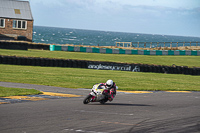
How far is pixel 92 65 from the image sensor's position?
31.1m

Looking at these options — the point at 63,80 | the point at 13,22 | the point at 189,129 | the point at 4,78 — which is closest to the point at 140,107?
the point at 189,129

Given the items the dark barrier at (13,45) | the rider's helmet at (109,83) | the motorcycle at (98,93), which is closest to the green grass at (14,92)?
the motorcycle at (98,93)

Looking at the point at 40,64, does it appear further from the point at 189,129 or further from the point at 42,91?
the point at 189,129

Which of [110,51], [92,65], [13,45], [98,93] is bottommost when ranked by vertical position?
[92,65]

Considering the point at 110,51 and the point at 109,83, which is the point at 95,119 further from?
the point at 110,51

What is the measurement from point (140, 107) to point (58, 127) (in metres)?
5.02

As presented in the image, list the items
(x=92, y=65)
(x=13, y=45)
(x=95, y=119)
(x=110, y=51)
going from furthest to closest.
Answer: (x=110, y=51), (x=13, y=45), (x=92, y=65), (x=95, y=119)

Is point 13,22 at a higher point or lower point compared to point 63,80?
higher

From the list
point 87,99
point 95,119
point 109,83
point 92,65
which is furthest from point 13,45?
point 95,119

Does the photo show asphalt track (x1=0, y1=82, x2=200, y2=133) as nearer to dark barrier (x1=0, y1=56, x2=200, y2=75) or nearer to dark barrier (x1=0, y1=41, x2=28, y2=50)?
dark barrier (x1=0, y1=56, x2=200, y2=75)

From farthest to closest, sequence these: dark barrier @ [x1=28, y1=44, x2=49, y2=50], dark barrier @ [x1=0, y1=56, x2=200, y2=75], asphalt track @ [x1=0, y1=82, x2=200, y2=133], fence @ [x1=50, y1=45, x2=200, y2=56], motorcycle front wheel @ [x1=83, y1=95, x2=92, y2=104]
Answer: dark barrier @ [x1=28, y1=44, x2=49, y2=50] < fence @ [x1=50, y1=45, x2=200, y2=56] < dark barrier @ [x1=0, y1=56, x2=200, y2=75] < motorcycle front wheel @ [x1=83, y1=95, x2=92, y2=104] < asphalt track @ [x1=0, y1=82, x2=200, y2=133]

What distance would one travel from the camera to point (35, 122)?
866 centimetres

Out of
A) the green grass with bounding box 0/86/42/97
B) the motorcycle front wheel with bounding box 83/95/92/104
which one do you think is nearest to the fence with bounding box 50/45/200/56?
the green grass with bounding box 0/86/42/97

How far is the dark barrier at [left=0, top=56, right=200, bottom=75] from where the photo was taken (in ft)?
97.1
